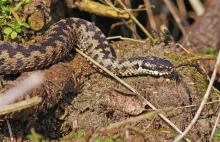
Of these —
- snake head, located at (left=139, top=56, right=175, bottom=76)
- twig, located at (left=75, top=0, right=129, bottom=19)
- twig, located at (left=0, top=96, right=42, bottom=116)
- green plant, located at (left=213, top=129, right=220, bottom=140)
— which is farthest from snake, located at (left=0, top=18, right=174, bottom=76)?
twig, located at (left=0, top=96, right=42, bottom=116)

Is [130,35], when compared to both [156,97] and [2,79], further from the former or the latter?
[2,79]

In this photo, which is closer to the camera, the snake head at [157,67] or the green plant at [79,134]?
the green plant at [79,134]

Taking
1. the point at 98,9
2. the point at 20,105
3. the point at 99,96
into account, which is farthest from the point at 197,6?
the point at 20,105

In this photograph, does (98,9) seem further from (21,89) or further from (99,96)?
(21,89)

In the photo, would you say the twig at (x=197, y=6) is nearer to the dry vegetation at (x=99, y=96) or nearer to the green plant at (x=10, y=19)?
the dry vegetation at (x=99, y=96)

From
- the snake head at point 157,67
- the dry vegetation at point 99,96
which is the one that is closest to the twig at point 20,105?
the dry vegetation at point 99,96

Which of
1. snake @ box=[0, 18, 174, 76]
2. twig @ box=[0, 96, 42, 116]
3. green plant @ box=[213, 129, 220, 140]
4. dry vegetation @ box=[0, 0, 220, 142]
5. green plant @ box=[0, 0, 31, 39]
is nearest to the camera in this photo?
twig @ box=[0, 96, 42, 116]

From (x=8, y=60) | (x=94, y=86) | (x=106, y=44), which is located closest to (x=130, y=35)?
(x=106, y=44)

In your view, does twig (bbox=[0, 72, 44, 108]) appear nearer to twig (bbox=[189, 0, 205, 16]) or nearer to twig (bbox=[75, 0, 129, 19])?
twig (bbox=[75, 0, 129, 19])

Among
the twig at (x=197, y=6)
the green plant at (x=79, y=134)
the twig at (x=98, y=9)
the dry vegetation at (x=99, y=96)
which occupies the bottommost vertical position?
the green plant at (x=79, y=134)
